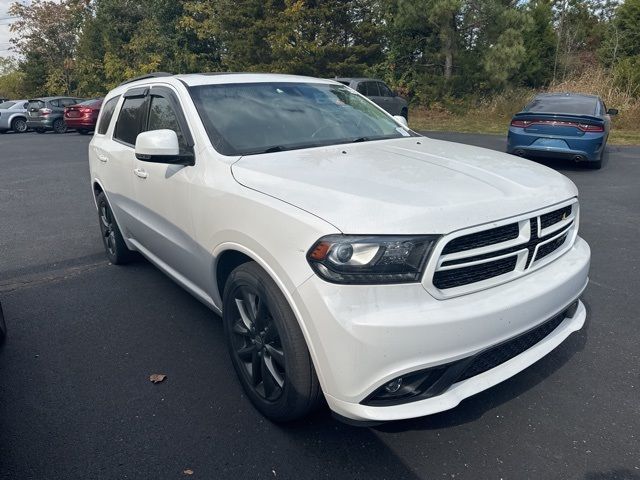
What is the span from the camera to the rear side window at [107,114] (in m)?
5.00

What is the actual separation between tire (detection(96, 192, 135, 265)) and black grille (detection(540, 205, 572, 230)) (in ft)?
12.5

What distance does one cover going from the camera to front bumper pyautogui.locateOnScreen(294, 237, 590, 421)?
209 centimetres

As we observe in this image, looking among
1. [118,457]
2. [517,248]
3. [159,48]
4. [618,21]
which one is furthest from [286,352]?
[159,48]

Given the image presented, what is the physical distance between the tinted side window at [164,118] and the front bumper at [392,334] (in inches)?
66.8

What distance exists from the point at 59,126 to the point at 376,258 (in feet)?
80.5

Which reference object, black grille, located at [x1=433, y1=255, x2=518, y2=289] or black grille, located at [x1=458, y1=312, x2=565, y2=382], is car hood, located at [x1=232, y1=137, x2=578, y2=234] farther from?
black grille, located at [x1=458, y1=312, x2=565, y2=382]

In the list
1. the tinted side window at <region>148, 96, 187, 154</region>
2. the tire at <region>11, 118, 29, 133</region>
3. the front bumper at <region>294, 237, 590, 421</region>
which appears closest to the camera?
the front bumper at <region>294, 237, 590, 421</region>

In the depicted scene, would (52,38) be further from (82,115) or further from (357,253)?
(357,253)

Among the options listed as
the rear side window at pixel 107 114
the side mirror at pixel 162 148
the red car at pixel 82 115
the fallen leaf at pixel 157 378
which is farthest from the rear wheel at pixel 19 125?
the fallen leaf at pixel 157 378

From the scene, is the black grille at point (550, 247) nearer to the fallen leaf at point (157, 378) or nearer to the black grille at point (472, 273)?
the black grille at point (472, 273)

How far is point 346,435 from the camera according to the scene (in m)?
2.62

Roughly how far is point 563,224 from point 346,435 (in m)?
1.61

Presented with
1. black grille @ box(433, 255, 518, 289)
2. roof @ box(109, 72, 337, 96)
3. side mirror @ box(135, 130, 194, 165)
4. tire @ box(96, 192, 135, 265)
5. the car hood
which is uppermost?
roof @ box(109, 72, 337, 96)

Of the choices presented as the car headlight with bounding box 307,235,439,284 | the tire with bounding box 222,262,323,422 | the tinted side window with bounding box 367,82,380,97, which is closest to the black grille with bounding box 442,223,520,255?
the car headlight with bounding box 307,235,439,284
